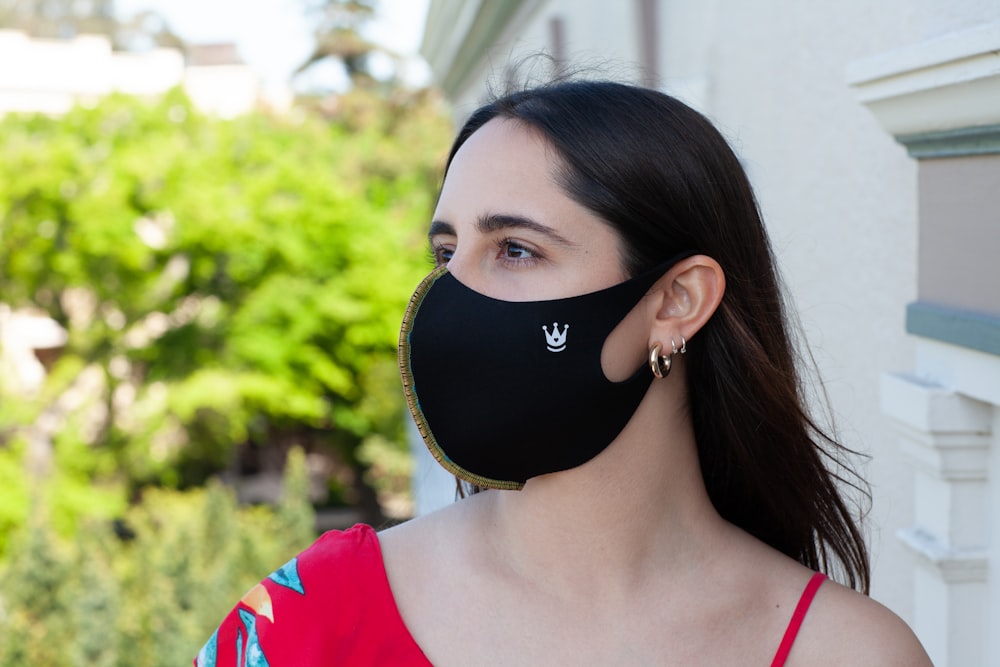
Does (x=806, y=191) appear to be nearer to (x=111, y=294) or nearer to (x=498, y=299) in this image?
(x=498, y=299)

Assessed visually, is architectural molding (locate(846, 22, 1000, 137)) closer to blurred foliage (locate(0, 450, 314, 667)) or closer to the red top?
the red top

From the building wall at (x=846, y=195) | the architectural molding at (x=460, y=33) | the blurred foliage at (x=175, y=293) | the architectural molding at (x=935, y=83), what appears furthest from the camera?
the blurred foliage at (x=175, y=293)

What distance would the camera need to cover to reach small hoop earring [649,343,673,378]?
158 cm

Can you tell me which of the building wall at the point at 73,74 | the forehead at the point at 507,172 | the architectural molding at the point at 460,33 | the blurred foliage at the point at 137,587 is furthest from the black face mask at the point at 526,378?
the building wall at the point at 73,74

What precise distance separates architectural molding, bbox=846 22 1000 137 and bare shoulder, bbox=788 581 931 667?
0.75 m

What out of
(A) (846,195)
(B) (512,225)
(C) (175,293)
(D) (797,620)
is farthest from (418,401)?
(C) (175,293)

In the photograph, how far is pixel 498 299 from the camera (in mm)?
1572

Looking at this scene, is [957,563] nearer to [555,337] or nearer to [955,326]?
[955,326]

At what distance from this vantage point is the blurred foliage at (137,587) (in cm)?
1192

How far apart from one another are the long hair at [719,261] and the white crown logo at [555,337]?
135mm

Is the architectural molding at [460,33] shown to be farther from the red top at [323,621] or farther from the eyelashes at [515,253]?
the red top at [323,621]

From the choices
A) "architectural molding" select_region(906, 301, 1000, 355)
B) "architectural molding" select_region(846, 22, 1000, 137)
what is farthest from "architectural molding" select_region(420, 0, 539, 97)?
"architectural molding" select_region(906, 301, 1000, 355)

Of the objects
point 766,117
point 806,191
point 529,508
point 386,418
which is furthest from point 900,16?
point 386,418

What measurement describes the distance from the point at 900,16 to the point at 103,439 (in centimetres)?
2197
